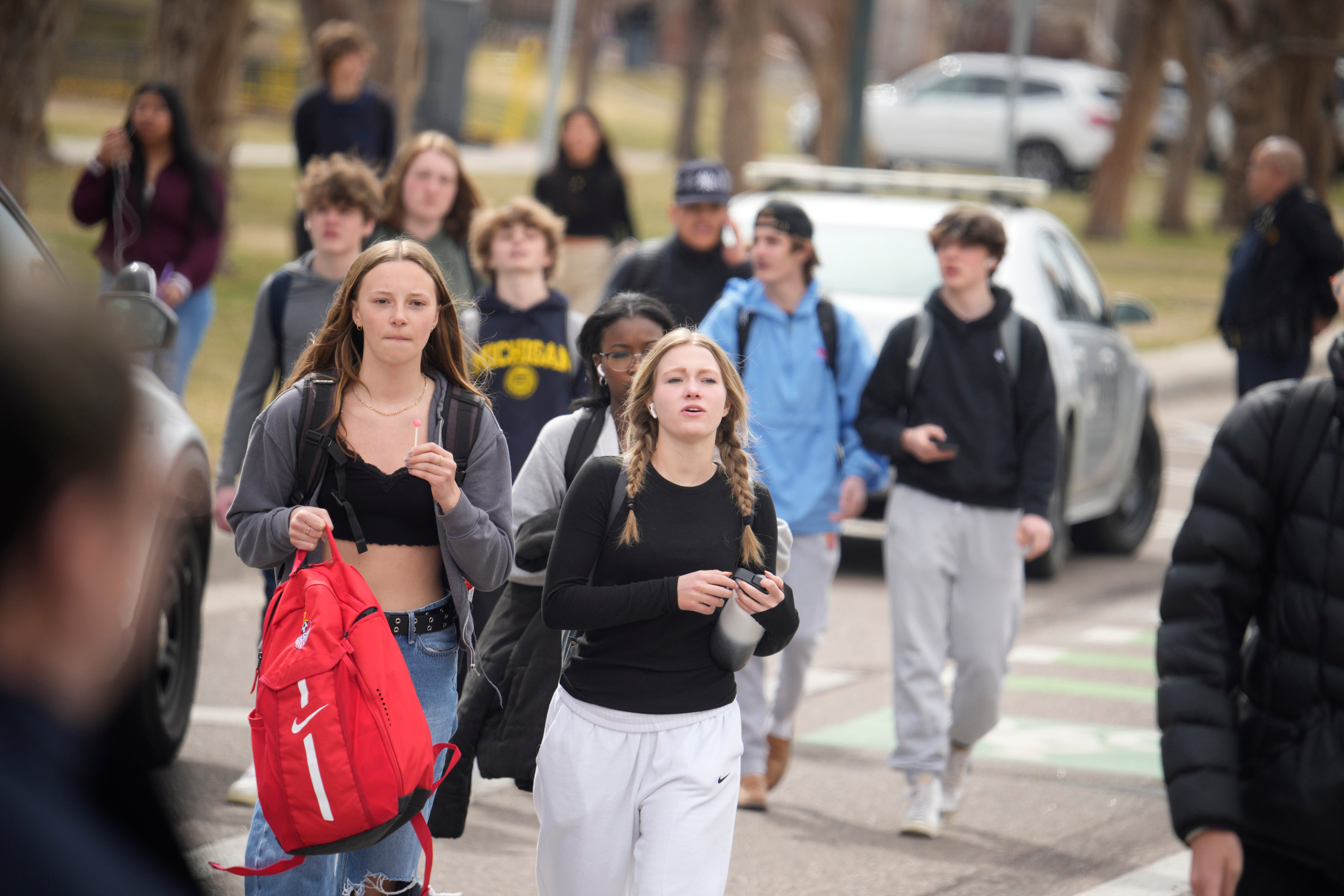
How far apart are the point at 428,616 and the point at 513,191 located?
85.0ft

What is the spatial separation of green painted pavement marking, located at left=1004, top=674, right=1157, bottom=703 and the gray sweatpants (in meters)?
1.89

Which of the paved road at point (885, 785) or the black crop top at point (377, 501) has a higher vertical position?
the black crop top at point (377, 501)

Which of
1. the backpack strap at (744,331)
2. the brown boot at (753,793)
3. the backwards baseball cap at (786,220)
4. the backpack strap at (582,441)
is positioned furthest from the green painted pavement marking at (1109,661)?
the backpack strap at (582,441)

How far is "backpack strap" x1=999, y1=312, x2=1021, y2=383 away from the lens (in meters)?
5.89

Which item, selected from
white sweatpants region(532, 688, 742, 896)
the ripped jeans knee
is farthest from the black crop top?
the ripped jeans knee

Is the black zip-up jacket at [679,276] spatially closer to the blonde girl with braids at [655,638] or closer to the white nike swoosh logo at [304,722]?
the blonde girl with braids at [655,638]

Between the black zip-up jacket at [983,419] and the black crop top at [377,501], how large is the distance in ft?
7.80

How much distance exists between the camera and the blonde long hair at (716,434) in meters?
3.92

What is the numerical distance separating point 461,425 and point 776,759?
8.07 feet

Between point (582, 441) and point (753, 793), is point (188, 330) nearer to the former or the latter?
point (753, 793)

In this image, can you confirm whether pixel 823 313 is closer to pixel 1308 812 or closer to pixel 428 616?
pixel 428 616

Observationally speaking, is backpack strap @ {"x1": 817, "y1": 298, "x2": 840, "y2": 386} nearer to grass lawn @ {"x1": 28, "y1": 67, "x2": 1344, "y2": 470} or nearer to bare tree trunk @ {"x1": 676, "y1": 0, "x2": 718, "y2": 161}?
grass lawn @ {"x1": 28, "y1": 67, "x2": 1344, "y2": 470}

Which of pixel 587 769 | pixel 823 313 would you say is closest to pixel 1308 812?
pixel 587 769

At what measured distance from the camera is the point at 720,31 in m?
59.3
